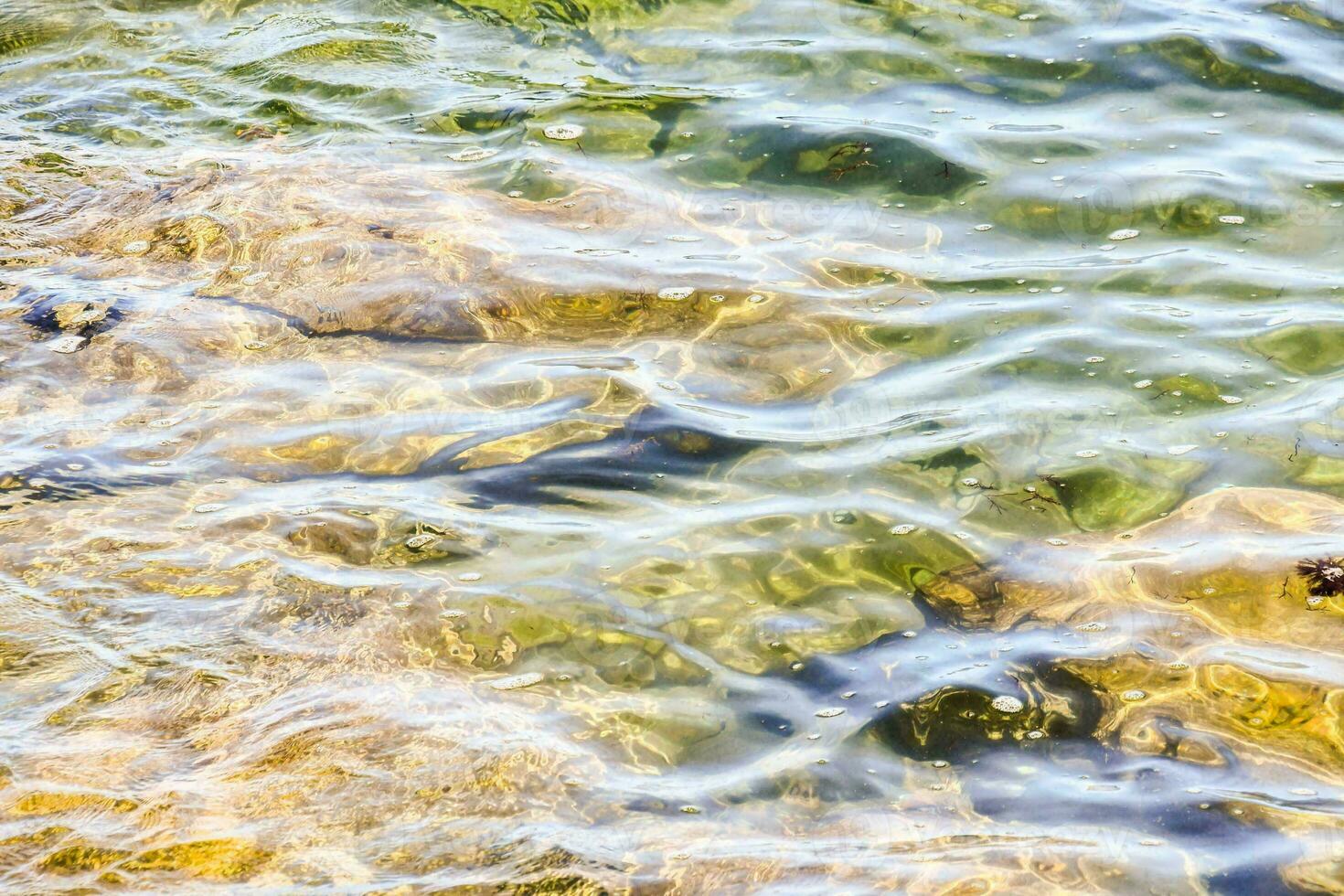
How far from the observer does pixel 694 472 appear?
165 inches

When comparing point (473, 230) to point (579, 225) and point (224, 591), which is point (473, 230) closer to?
point (579, 225)

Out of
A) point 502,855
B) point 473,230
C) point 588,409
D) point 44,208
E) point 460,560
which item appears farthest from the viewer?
point 44,208

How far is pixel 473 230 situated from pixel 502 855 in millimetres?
3619

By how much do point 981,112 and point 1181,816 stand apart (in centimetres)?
473

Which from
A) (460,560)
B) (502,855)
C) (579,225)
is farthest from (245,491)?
(579,225)

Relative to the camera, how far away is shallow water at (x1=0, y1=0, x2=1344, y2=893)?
2.85 meters

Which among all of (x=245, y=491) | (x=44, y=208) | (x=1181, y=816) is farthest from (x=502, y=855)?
(x=44, y=208)

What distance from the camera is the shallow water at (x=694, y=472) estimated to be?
9.36 ft

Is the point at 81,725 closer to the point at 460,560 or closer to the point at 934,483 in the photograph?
the point at 460,560

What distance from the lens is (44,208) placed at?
6.11 metres

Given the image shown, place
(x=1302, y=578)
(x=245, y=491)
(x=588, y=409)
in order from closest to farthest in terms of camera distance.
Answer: (x=1302, y=578) → (x=245, y=491) → (x=588, y=409)

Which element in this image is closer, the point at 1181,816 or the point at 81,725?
the point at 1181,816

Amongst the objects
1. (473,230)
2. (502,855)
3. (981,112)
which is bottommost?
(502,855)

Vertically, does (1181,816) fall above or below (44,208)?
below
